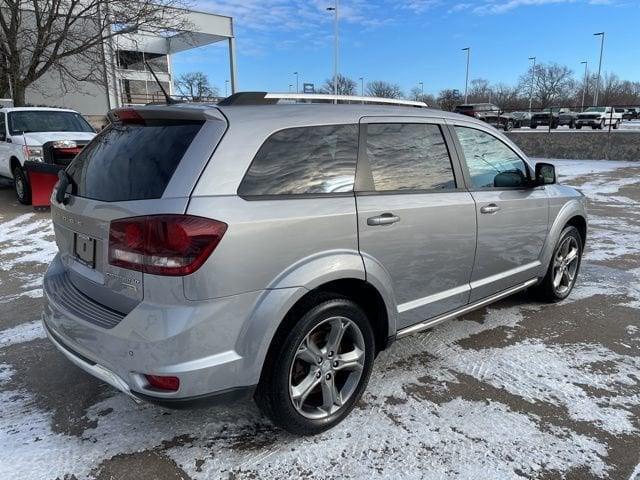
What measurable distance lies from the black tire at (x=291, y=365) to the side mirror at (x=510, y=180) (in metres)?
1.74

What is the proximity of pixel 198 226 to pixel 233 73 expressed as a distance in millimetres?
29133

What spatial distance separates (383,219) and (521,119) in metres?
40.0

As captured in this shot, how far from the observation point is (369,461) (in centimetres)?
257

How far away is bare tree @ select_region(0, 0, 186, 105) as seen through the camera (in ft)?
58.5

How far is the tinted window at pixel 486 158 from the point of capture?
12.0ft

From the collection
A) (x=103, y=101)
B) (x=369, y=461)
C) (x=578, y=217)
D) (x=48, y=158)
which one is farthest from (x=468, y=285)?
(x=103, y=101)

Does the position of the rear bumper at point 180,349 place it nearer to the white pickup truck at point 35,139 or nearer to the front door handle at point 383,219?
the front door handle at point 383,219

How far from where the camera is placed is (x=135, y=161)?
8.36ft

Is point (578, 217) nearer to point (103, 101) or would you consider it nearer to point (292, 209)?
point (292, 209)

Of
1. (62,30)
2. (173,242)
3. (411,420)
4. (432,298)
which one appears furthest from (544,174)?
(62,30)

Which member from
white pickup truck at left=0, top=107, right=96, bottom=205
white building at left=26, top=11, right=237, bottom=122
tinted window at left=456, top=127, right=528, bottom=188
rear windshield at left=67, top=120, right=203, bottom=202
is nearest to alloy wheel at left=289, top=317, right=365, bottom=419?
rear windshield at left=67, top=120, right=203, bottom=202

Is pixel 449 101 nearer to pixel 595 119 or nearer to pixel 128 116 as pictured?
pixel 595 119

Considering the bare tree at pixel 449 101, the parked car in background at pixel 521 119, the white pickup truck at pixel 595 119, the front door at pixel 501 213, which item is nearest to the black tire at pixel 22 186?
the front door at pixel 501 213

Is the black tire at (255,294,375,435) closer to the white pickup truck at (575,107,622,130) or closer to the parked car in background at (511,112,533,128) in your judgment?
the white pickup truck at (575,107,622,130)
